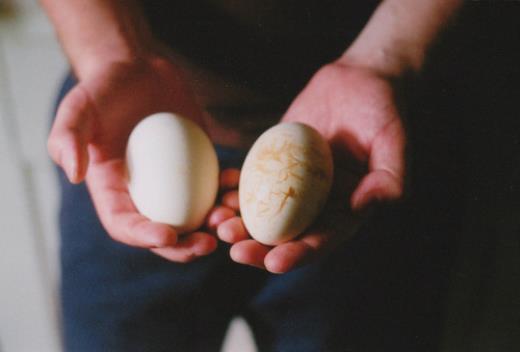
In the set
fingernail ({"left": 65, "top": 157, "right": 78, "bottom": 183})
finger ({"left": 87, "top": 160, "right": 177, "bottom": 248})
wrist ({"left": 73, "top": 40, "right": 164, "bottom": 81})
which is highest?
wrist ({"left": 73, "top": 40, "right": 164, "bottom": 81})

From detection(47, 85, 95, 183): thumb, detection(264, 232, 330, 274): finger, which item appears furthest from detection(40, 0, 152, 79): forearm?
detection(264, 232, 330, 274): finger

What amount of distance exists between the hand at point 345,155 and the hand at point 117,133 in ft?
0.25

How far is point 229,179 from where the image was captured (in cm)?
64

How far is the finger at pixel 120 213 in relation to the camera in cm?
49

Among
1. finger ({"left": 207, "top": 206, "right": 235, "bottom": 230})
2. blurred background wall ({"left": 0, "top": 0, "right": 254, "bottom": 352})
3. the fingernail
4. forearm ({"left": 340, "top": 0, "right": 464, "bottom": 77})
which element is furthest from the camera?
blurred background wall ({"left": 0, "top": 0, "right": 254, "bottom": 352})

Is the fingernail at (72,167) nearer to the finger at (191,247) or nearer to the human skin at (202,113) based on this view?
the human skin at (202,113)

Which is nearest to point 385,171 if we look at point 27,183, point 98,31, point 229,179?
point 229,179

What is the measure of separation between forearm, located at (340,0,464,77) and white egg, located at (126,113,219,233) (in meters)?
0.29

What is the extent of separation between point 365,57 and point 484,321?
1.68 ft

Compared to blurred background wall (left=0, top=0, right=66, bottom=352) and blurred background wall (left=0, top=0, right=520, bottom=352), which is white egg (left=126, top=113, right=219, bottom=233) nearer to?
blurred background wall (left=0, top=0, right=520, bottom=352)

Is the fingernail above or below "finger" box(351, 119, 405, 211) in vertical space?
above

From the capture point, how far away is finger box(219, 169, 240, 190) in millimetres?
639

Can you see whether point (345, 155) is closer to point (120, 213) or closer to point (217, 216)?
point (217, 216)

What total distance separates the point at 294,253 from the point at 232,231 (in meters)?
0.08
